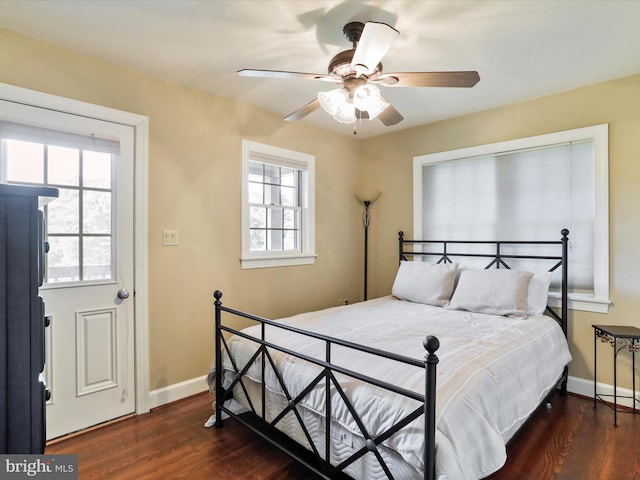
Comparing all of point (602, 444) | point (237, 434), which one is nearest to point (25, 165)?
point (237, 434)

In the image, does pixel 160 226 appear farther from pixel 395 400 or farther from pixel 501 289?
pixel 501 289

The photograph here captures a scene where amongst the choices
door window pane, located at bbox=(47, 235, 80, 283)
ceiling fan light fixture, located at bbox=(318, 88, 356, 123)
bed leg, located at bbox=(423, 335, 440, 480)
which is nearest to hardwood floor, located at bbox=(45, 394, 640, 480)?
bed leg, located at bbox=(423, 335, 440, 480)

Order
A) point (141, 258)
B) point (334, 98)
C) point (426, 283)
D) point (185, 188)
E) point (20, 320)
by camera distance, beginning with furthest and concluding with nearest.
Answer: point (426, 283) → point (185, 188) → point (141, 258) → point (334, 98) → point (20, 320)

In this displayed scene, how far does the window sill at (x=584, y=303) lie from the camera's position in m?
2.74

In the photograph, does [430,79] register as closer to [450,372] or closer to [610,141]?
[450,372]

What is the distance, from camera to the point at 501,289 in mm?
2777

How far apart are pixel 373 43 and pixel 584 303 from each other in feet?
8.80

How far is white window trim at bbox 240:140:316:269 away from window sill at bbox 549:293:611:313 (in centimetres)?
227

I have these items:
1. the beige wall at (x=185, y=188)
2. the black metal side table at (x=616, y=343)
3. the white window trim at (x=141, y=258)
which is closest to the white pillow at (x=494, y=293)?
the black metal side table at (x=616, y=343)

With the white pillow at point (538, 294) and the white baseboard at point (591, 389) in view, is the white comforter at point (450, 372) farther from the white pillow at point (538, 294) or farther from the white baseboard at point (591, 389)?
the white baseboard at point (591, 389)

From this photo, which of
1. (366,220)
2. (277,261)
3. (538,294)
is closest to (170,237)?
(277,261)

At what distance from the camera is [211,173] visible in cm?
Result: 296

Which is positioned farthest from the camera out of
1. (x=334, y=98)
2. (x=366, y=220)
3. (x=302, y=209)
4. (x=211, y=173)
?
(x=366, y=220)

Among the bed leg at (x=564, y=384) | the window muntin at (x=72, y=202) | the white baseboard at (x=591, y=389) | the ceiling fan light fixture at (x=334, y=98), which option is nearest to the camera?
the ceiling fan light fixture at (x=334, y=98)
